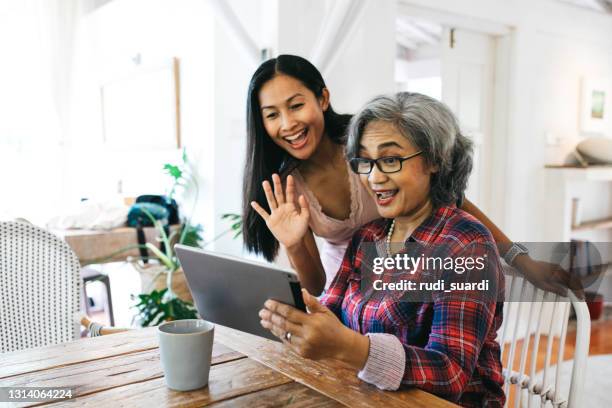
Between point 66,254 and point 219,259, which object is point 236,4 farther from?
point 219,259

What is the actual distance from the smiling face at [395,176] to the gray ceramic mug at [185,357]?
0.44 metres

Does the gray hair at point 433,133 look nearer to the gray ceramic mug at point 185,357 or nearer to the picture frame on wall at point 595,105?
the gray ceramic mug at point 185,357

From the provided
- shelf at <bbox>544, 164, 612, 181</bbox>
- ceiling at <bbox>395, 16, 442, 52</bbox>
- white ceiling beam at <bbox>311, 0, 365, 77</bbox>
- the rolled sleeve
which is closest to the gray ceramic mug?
the rolled sleeve

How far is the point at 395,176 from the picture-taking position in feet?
3.62

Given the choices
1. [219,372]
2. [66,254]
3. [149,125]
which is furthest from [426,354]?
[149,125]

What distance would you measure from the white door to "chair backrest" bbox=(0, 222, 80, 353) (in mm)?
2567

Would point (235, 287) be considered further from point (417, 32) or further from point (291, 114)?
point (417, 32)

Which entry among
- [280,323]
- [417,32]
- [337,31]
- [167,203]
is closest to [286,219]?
A: [280,323]

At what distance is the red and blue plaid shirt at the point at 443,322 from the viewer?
0.90 metres

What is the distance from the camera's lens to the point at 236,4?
9.20 feet

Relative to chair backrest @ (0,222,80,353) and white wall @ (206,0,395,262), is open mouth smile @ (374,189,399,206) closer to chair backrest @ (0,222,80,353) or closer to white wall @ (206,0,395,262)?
chair backrest @ (0,222,80,353)

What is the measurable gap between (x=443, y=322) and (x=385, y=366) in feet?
0.44

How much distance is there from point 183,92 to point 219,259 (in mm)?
2587

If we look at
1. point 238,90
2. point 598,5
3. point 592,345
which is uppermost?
Answer: point 598,5
